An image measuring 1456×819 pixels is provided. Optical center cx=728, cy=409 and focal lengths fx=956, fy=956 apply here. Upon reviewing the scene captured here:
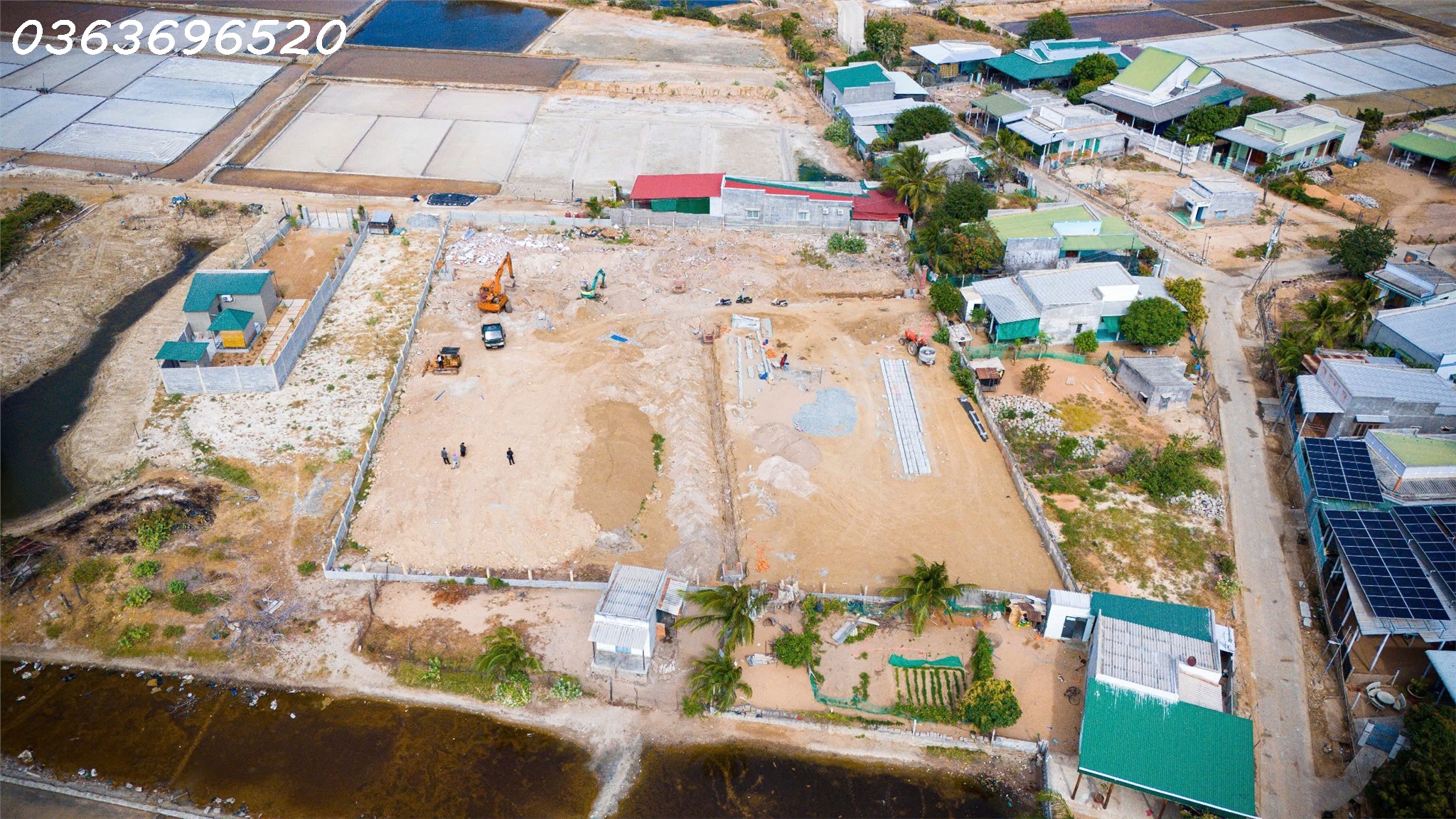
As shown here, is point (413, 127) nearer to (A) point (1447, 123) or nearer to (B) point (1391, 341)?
(B) point (1391, 341)

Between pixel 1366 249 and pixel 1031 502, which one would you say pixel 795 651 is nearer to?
pixel 1031 502

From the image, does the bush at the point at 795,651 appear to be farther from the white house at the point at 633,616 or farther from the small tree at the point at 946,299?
the small tree at the point at 946,299

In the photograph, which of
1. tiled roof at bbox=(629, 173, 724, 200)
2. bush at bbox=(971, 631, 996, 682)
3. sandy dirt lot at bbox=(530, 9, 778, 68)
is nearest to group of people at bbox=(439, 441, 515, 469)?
bush at bbox=(971, 631, 996, 682)

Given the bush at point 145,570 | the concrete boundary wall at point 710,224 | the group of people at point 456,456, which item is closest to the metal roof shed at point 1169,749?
the group of people at point 456,456

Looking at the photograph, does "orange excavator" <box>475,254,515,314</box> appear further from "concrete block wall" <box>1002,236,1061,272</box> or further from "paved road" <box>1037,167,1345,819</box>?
"paved road" <box>1037,167,1345,819</box>

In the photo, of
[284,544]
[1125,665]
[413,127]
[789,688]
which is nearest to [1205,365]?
[1125,665]

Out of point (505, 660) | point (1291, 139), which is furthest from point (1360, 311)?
point (505, 660)
